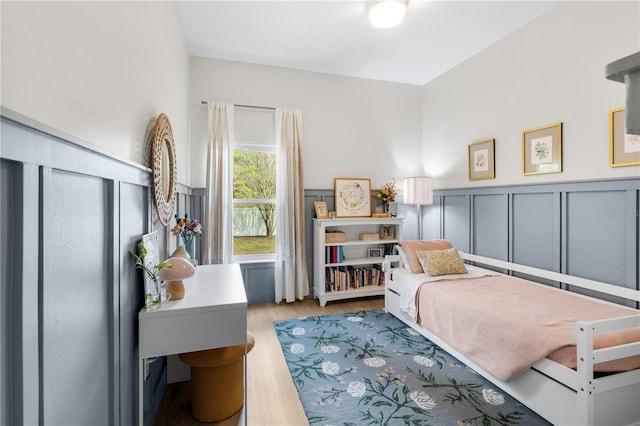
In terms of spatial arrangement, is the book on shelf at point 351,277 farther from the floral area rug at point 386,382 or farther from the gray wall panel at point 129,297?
the gray wall panel at point 129,297

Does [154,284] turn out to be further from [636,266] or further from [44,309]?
[636,266]

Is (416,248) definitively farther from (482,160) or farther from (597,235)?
(597,235)

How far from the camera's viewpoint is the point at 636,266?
2117mm

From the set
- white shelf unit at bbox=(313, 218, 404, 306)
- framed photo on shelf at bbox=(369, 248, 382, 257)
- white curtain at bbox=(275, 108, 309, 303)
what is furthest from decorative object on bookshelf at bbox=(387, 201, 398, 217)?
white curtain at bbox=(275, 108, 309, 303)

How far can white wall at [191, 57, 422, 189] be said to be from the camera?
3.50 meters

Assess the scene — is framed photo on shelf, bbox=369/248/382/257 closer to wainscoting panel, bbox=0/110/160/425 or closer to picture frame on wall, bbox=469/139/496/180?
picture frame on wall, bbox=469/139/496/180

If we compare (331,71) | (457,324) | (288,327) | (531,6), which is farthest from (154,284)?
(531,6)

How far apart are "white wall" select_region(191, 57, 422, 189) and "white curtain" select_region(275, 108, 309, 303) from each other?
200 mm

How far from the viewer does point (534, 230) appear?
112 inches

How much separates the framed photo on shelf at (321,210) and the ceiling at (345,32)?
1755 millimetres

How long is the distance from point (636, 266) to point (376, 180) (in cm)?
268

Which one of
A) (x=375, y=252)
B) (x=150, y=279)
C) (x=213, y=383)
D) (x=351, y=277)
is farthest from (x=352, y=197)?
A: (x=150, y=279)

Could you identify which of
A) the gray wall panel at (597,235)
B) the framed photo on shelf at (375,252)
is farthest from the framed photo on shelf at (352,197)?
the gray wall panel at (597,235)

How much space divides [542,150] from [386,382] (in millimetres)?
2504
